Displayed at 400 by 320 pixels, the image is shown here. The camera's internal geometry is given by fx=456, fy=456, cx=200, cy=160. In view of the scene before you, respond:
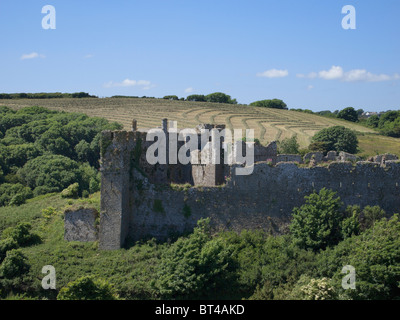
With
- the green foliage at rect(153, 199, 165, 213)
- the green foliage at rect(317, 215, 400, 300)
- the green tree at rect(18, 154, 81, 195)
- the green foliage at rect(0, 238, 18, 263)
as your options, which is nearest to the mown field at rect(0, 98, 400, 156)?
the green tree at rect(18, 154, 81, 195)

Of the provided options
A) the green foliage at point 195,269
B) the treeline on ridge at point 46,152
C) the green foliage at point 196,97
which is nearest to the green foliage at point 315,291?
the green foliage at point 195,269

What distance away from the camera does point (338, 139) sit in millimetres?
59125

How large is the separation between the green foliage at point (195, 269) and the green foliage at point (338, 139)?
3852 cm

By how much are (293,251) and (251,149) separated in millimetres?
8824

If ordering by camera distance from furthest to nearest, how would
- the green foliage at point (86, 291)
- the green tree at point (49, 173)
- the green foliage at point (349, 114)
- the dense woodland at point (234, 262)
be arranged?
the green foliage at point (349, 114), the green tree at point (49, 173), the green foliage at point (86, 291), the dense woodland at point (234, 262)

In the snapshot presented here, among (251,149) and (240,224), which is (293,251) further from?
(251,149)

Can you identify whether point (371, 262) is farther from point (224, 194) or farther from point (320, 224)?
point (224, 194)

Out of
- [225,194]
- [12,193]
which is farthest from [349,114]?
[225,194]

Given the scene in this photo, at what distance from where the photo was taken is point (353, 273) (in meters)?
19.6

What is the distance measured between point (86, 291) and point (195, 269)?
5.01 metres

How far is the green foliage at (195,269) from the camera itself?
68.3 feet

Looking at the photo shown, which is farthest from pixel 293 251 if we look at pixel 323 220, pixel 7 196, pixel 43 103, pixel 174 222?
pixel 43 103

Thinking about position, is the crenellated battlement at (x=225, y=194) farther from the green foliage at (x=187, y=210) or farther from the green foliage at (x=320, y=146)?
the green foliage at (x=320, y=146)

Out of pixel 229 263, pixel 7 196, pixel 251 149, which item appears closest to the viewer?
pixel 229 263
